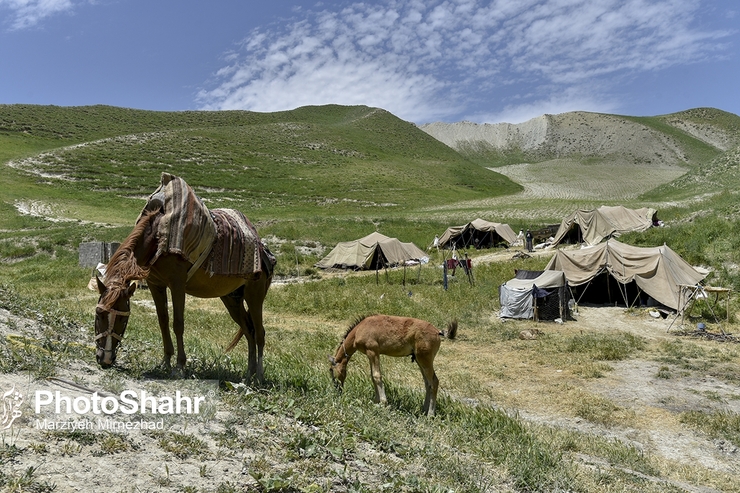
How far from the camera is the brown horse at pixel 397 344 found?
7036mm

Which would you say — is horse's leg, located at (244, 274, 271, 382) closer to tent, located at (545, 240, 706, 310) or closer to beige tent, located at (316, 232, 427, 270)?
tent, located at (545, 240, 706, 310)

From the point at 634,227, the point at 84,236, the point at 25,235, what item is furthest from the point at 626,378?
the point at 25,235

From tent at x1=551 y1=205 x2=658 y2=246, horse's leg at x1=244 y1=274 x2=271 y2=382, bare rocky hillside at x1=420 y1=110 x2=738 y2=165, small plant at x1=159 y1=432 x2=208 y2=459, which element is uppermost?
bare rocky hillside at x1=420 y1=110 x2=738 y2=165

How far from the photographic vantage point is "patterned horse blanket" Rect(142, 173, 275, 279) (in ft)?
17.7

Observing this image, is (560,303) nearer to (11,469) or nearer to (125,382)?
(125,382)

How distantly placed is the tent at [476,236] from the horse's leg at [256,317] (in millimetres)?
31518

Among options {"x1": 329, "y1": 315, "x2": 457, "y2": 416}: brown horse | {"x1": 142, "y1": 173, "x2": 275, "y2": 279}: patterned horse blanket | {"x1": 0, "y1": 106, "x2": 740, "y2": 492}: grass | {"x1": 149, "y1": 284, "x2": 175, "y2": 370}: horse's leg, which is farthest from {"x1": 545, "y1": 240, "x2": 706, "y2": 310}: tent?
{"x1": 149, "y1": 284, "x2": 175, "y2": 370}: horse's leg

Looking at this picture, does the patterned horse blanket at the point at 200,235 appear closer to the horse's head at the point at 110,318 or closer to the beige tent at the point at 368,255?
the horse's head at the point at 110,318

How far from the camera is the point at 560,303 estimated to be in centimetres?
1764

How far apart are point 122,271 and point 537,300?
1546cm

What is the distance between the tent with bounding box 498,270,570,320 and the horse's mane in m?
14.9

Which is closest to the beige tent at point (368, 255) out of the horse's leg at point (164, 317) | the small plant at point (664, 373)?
the small plant at point (664, 373)

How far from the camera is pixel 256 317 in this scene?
6.62m

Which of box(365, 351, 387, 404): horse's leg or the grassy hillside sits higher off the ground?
the grassy hillside
